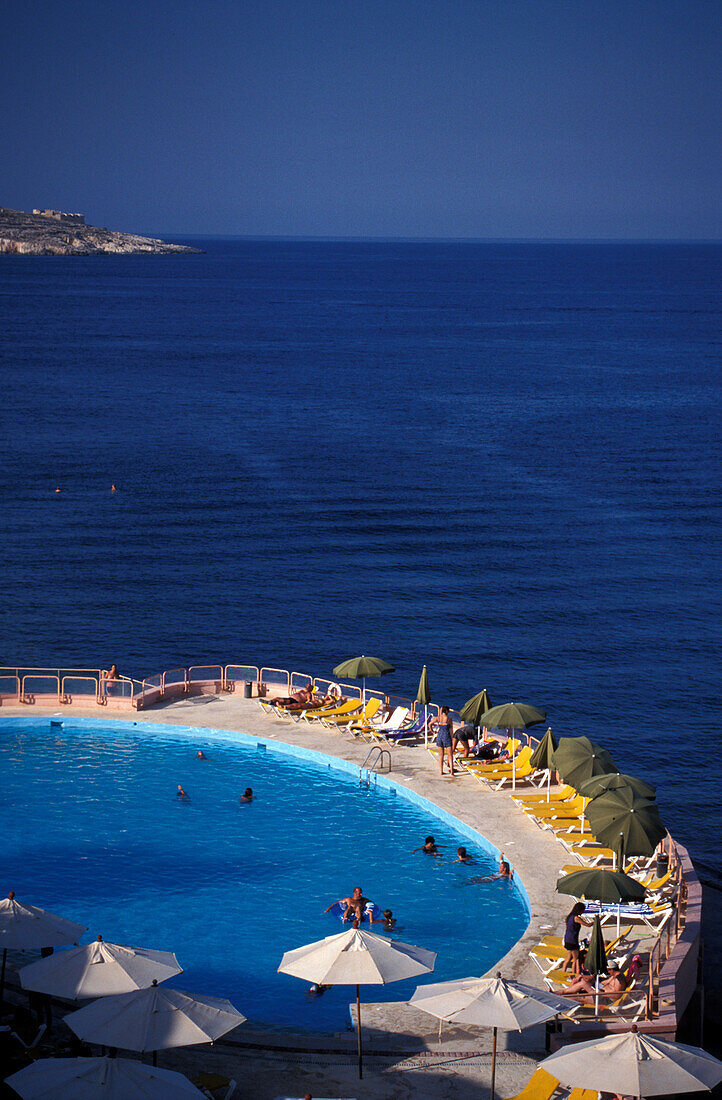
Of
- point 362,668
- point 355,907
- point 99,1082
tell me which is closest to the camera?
point 99,1082

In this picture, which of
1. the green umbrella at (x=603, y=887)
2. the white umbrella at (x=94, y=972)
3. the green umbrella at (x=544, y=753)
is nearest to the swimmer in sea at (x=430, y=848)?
the green umbrella at (x=544, y=753)

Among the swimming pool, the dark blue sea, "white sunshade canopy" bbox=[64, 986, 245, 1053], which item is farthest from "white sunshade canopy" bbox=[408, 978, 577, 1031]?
the dark blue sea

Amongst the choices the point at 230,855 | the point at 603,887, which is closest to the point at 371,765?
the point at 230,855

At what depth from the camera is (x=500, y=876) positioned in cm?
2319

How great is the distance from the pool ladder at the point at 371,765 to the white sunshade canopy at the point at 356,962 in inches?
439

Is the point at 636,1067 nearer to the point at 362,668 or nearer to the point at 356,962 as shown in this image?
the point at 356,962

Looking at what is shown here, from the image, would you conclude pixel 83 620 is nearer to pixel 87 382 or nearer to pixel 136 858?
pixel 136 858

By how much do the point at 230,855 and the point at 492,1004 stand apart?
35.5ft

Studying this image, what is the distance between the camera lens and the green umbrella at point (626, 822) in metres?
20.7

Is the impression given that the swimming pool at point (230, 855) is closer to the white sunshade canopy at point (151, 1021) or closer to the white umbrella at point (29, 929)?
the white umbrella at point (29, 929)

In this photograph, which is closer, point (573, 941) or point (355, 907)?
point (573, 941)

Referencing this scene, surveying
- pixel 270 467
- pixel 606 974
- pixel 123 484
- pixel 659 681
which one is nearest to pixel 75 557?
pixel 123 484

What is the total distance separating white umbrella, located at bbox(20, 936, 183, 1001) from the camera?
50.3ft

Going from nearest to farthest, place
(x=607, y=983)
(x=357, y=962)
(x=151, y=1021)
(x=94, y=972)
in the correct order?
(x=151, y=1021), (x=94, y=972), (x=357, y=962), (x=607, y=983)
